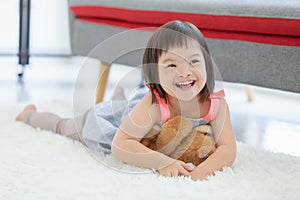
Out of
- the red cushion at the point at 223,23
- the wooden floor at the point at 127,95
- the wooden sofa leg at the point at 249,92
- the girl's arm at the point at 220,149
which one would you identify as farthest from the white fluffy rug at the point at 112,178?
the wooden sofa leg at the point at 249,92

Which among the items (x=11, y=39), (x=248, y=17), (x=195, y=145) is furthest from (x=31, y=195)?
(x=11, y=39)

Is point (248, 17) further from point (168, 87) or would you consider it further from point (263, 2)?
point (168, 87)

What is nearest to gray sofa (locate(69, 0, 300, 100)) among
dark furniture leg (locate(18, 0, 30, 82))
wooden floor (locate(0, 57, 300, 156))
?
wooden floor (locate(0, 57, 300, 156))

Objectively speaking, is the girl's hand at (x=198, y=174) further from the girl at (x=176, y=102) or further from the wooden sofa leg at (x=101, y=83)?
the wooden sofa leg at (x=101, y=83)

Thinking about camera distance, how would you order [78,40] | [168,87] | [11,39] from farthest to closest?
[11,39] < [78,40] < [168,87]

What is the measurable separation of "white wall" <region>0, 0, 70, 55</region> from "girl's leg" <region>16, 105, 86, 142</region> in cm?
152

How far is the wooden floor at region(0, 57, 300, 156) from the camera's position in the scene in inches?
57.7

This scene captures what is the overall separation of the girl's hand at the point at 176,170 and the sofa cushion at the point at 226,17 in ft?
1.64

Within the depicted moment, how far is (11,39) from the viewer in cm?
301

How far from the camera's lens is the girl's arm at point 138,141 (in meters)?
1.09

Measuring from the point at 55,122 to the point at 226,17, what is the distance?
556mm

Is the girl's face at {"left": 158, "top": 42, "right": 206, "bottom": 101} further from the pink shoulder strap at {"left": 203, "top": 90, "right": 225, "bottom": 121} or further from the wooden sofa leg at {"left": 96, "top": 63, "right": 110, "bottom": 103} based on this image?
the wooden sofa leg at {"left": 96, "top": 63, "right": 110, "bottom": 103}

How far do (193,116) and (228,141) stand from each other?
10 cm

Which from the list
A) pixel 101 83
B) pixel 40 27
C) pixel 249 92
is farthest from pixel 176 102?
pixel 40 27
